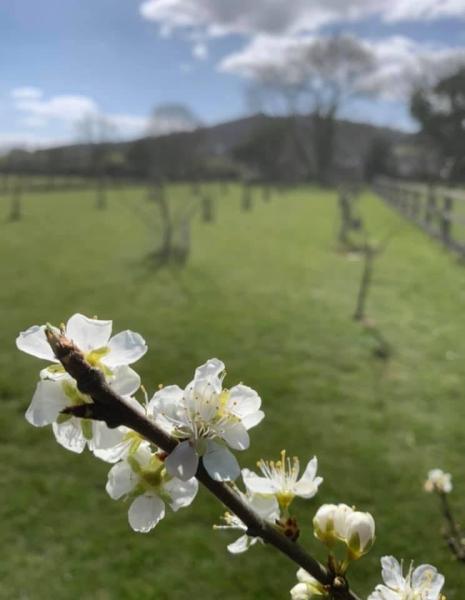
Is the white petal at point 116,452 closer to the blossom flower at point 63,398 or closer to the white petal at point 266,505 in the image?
the blossom flower at point 63,398

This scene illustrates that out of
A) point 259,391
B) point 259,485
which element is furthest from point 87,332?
point 259,391

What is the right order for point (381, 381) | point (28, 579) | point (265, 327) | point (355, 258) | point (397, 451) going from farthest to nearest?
point (355, 258)
point (265, 327)
point (381, 381)
point (397, 451)
point (28, 579)

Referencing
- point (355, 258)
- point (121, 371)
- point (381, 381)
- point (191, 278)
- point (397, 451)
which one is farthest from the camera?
point (355, 258)

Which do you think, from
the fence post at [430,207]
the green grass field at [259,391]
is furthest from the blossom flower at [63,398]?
the fence post at [430,207]

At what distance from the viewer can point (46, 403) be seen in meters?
0.51

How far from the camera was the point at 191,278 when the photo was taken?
7684 millimetres

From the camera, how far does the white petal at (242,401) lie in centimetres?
57

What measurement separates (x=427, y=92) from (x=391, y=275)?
2.45m

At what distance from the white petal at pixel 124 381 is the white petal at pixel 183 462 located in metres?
0.06

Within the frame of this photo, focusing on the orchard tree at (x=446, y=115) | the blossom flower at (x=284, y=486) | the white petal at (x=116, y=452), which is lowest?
the blossom flower at (x=284, y=486)

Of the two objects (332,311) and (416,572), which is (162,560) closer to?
(416,572)

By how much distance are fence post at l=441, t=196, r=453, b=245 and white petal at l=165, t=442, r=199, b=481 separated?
394 inches

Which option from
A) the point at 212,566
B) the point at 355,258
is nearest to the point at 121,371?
the point at 212,566

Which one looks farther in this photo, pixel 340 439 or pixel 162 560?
pixel 340 439
